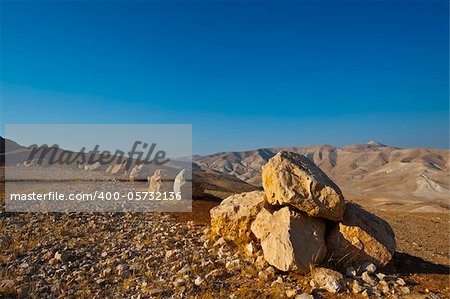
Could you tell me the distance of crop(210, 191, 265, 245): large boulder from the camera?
460 inches

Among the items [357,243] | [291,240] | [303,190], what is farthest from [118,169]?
[357,243]

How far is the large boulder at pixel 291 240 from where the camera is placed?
9367 mm

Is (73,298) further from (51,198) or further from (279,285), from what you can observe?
(51,198)

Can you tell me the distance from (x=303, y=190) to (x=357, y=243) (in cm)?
230

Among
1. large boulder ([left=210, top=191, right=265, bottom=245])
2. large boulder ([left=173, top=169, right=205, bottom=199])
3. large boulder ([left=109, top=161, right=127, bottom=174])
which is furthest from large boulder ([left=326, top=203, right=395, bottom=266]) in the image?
large boulder ([left=109, top=161, right=127, bottom=174])

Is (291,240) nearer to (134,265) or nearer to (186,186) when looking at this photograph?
(134,265)

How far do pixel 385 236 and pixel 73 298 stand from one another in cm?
915

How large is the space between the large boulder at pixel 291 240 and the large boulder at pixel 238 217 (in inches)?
39.3

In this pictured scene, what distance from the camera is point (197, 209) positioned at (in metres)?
18.8

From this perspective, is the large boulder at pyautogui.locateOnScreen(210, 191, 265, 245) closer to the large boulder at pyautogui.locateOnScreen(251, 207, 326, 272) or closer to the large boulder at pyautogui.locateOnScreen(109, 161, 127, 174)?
the large boulder at pyautogui.locateOnScreen(251, 207, 326, 272)

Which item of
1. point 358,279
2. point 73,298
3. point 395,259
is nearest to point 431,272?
point 395,259

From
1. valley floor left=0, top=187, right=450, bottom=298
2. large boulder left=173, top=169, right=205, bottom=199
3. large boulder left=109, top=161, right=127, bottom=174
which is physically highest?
large boulder left=109, top=161, right=127, bottom=174

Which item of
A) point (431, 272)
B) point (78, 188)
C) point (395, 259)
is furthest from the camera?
point (78, 188)

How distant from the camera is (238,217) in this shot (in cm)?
1178
